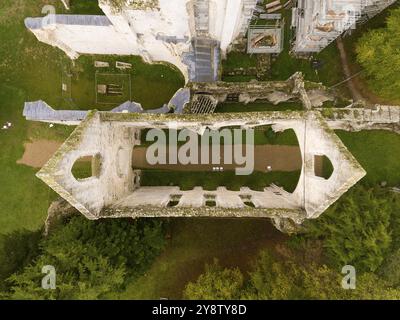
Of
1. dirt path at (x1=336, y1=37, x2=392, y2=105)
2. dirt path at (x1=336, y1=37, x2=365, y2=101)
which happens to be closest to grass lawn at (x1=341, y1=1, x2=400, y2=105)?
dirt path at (x1=336, y1=37, x2=392, y2=105)

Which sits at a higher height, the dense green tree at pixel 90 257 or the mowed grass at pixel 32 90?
the mowed grass at pixel 32 90

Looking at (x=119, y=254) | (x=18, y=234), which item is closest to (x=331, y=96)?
(x=119, y=254)

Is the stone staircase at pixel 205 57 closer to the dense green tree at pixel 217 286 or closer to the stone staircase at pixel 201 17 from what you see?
the stone staircase at pixel 201 17

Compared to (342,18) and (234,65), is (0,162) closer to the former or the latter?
(234,65)

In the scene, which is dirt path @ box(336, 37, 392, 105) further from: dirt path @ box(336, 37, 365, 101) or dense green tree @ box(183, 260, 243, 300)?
dense green tree @ box(183, 260, 243, 300)

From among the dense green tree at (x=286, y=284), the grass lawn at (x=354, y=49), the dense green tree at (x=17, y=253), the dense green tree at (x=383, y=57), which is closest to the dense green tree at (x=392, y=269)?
the dense green tree at (x=286, y=284)

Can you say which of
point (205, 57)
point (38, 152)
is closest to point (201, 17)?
point (205, 57)
